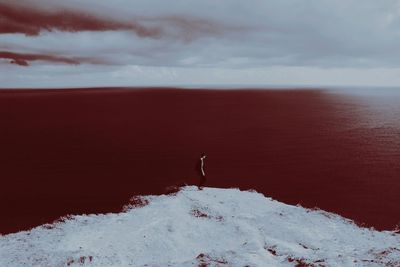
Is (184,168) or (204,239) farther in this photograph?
(184,168)

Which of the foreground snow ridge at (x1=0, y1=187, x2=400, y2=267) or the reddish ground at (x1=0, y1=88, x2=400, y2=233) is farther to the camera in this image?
the reddish ground at (x1=0, y1=88, x2=400, y2=233)

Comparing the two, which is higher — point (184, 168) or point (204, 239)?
point (204, 239)

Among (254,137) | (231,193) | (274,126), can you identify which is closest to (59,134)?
(254,137)

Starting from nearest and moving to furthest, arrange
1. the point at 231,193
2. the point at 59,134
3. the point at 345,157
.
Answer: the point at 231,193
the point at 345,157
the point at 59,134

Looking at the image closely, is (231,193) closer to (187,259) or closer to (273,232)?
(273,232)

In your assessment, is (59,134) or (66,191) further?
(59,134)

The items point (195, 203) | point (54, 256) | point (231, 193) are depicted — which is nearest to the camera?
point (54, 256)

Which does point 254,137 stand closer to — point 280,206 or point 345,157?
point 345,157

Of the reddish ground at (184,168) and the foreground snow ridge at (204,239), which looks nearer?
the foreground snow ridge at (204,239)
